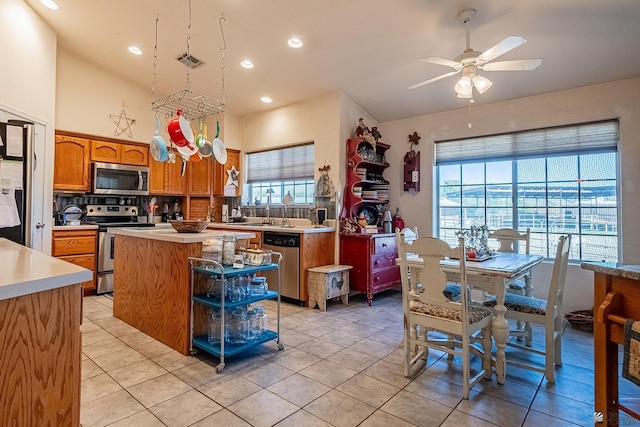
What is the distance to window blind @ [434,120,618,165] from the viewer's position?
3553 millimetres

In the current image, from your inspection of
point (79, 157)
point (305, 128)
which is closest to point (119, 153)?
point (79, 157)

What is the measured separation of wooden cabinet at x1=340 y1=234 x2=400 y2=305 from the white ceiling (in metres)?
1.86

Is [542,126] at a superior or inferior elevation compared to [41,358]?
superior

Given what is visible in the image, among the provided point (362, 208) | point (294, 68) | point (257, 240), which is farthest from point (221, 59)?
point (362, 208)

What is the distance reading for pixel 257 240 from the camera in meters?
4.50

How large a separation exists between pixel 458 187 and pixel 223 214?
149 inches

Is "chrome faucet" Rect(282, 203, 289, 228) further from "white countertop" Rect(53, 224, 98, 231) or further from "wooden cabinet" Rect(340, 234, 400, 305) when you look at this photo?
"white countertop" Rect(53, 224, 98, 231)

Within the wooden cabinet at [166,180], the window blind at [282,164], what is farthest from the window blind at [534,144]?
the wooden cabinet at [166,180]

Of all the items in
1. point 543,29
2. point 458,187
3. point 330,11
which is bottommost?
point 458,187

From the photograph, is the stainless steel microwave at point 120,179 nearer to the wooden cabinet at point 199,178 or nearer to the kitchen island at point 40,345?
the wooden cabinet at point 199,178

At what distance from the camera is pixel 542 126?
3824 mm

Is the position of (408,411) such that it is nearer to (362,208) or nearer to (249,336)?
(249,336)

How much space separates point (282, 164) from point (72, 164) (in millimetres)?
2831

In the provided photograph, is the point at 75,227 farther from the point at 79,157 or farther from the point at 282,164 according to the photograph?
the point at 282,164
